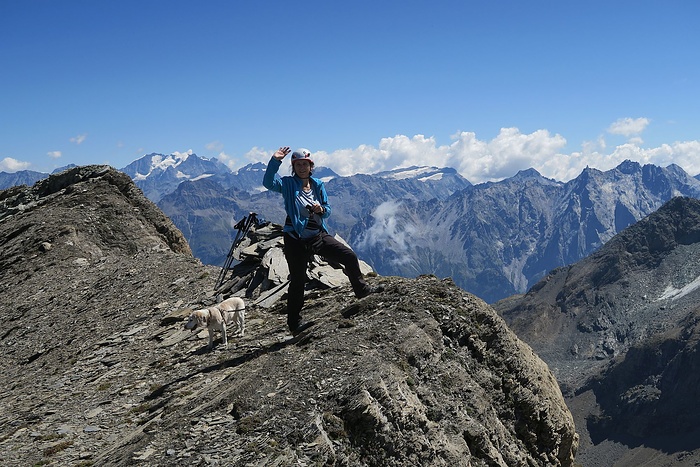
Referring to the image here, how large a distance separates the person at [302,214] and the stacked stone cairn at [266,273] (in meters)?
3.01

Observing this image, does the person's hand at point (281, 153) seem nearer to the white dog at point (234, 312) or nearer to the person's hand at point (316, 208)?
the person's hand at point (316, 208)

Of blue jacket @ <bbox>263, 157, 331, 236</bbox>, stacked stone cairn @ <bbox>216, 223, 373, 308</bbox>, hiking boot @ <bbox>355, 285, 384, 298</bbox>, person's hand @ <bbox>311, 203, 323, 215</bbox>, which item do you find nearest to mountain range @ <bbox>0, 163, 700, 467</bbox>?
hiking boot @ <bbox>355, 285, 384, 298</bbox>

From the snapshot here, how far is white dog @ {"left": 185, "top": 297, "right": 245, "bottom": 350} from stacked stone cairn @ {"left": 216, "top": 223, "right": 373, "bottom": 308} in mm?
2108

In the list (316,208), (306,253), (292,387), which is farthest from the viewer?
(306,253)

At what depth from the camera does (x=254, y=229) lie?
2770 centimetres

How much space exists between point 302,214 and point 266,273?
8.46 meters

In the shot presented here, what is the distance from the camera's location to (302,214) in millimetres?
13938

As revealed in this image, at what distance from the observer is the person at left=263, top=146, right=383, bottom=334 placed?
13859 millimetres

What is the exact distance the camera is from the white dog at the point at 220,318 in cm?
1653

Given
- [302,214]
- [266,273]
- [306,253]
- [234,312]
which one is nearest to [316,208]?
[302,214]

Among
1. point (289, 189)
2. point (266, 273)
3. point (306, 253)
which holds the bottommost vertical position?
point (266, 273)

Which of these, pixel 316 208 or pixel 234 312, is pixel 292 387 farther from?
pixel 234 312

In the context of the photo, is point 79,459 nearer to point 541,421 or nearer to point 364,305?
point 364,305

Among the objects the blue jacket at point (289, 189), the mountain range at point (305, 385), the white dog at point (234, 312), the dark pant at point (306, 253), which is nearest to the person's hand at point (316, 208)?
the blue jacket at point (289, 189)
